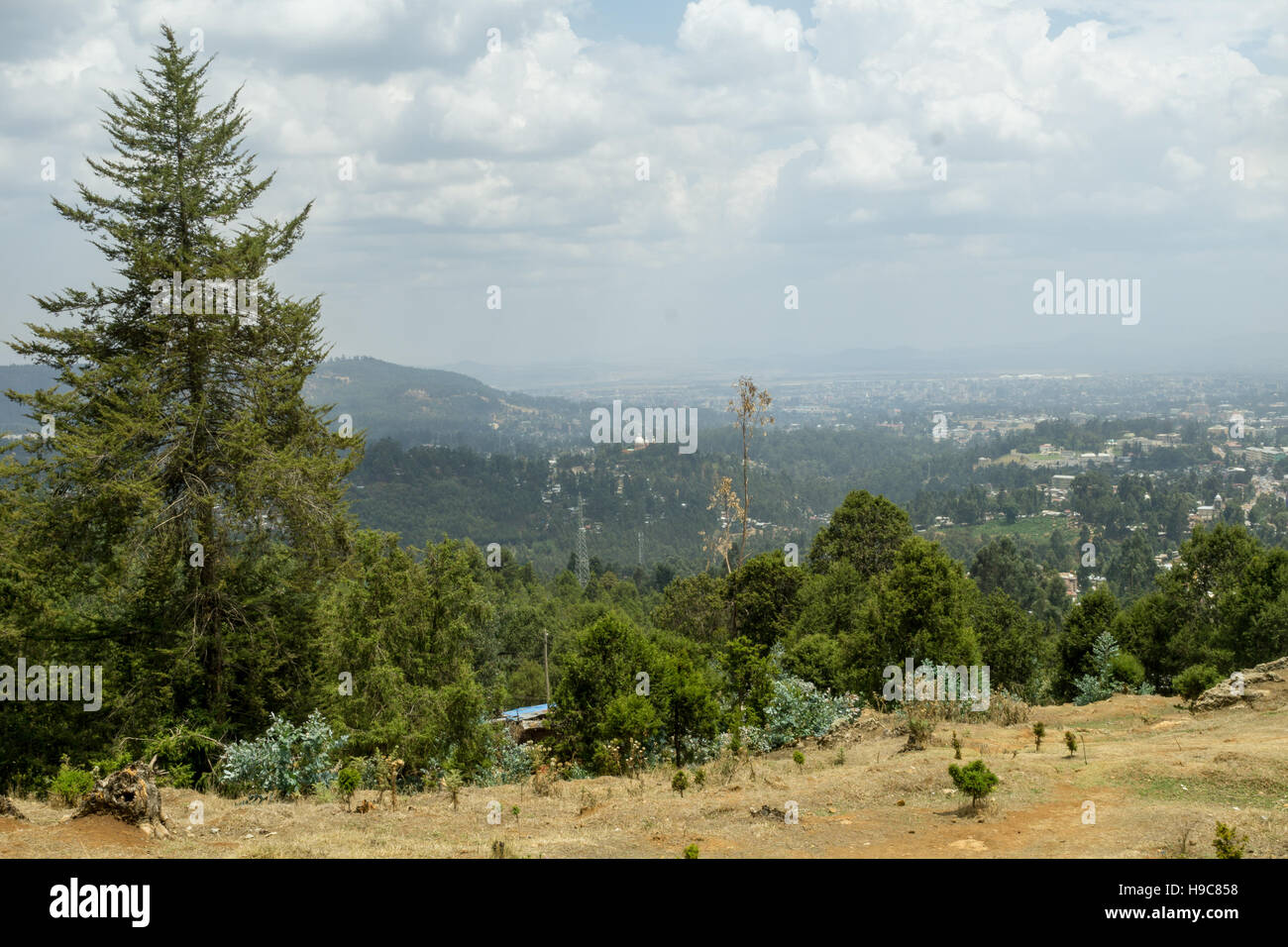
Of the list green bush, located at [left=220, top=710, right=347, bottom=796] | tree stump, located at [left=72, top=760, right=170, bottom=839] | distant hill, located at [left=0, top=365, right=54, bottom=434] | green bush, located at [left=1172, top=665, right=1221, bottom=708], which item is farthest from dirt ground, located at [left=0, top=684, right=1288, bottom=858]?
distant hill, located at [left=0, top=365, right=54, bottom=434]

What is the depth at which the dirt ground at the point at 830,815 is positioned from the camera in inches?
321

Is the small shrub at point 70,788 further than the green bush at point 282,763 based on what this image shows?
No

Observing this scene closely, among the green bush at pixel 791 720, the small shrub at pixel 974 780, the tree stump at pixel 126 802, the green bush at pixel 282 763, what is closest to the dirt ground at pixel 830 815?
the tree stump at pixel 126 802

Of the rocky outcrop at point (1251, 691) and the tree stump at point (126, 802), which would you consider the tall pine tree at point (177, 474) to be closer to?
the tree stump at point (126, 802)

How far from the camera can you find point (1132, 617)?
3002 centimetres

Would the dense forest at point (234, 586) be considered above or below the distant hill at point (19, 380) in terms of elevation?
below

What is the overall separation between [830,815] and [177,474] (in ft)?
39.8

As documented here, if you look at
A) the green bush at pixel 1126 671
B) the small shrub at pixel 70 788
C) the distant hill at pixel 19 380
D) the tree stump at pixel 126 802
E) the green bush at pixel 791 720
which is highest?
the distant hill at pixel 19 380

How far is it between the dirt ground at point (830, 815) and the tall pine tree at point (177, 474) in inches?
193

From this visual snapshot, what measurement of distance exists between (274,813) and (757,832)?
5623 mm

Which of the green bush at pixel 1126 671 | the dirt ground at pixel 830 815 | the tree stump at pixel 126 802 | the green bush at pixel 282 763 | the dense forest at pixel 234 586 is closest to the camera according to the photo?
the dirt ground at pixel 830 815

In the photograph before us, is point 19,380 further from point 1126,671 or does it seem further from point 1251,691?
point 1251,691
